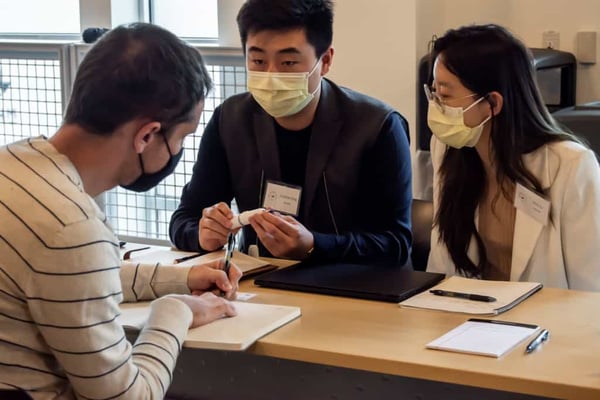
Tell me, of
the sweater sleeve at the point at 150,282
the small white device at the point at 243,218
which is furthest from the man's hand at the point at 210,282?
the small white device at the point at 243,218

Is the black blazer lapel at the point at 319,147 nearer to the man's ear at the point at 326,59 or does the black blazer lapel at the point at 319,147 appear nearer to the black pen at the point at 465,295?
the man's ear at the point at 326,59

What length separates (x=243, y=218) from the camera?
2131 millimetres

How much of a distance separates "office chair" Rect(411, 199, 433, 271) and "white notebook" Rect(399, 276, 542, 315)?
0.59 m

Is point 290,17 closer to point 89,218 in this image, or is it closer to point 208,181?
point 208,181

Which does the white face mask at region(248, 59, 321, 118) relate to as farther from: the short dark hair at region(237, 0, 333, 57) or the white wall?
the white wall

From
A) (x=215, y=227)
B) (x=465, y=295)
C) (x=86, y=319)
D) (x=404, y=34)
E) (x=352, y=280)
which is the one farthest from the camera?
(x=404, y=34)

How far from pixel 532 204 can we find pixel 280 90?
698mm

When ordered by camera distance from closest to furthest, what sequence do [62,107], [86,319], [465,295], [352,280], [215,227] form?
1. [86,319]
2. [465,295]
3. [352,280]
4. [215,227]
5. [62,107]

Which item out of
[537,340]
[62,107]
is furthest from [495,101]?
[62,107]

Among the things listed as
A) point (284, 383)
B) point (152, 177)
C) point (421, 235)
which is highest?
point (152, 177)

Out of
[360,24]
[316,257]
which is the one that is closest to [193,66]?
[316,257]

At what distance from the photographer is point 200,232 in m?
2.25

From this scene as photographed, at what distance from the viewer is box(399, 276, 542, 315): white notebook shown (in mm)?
1768

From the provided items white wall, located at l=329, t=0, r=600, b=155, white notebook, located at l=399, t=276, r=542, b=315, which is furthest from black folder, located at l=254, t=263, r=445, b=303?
white wall, located at l=329, t=0, r=600, b=155
